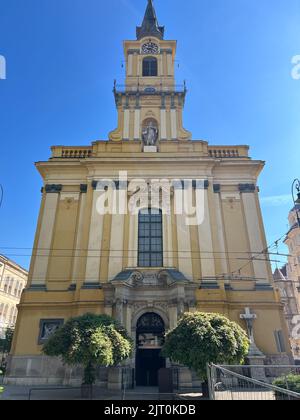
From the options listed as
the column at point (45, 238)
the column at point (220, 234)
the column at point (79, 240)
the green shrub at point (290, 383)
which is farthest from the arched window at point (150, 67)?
the green shrub at point (290, 383)

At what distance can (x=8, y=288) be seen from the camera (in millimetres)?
43125

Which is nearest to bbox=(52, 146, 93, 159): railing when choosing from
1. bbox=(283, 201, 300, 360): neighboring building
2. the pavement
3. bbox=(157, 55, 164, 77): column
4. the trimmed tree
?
bbox=(157, 55, 164, 77): column

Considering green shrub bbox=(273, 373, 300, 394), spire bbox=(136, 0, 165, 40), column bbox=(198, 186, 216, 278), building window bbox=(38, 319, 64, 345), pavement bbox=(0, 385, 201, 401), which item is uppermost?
spire bbox=(136, 0, 165, 40)

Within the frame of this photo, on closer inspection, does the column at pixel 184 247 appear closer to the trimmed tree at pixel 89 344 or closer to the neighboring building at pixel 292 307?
the trimmed tree at pixel 89 344

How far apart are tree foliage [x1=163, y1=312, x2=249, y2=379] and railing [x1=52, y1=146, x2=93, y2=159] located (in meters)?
16.6

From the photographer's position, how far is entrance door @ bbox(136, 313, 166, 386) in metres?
17.9

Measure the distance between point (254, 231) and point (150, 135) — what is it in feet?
38.6

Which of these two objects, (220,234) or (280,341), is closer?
(280,341)

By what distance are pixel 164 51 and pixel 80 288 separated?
25.3 meters

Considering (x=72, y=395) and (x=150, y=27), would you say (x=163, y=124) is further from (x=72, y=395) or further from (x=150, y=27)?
(x=72, y=395)

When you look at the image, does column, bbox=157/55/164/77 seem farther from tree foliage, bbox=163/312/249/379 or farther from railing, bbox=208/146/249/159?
tree foliage, bbox=163/312/249/379

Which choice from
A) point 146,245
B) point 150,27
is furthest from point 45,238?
point 150,27
